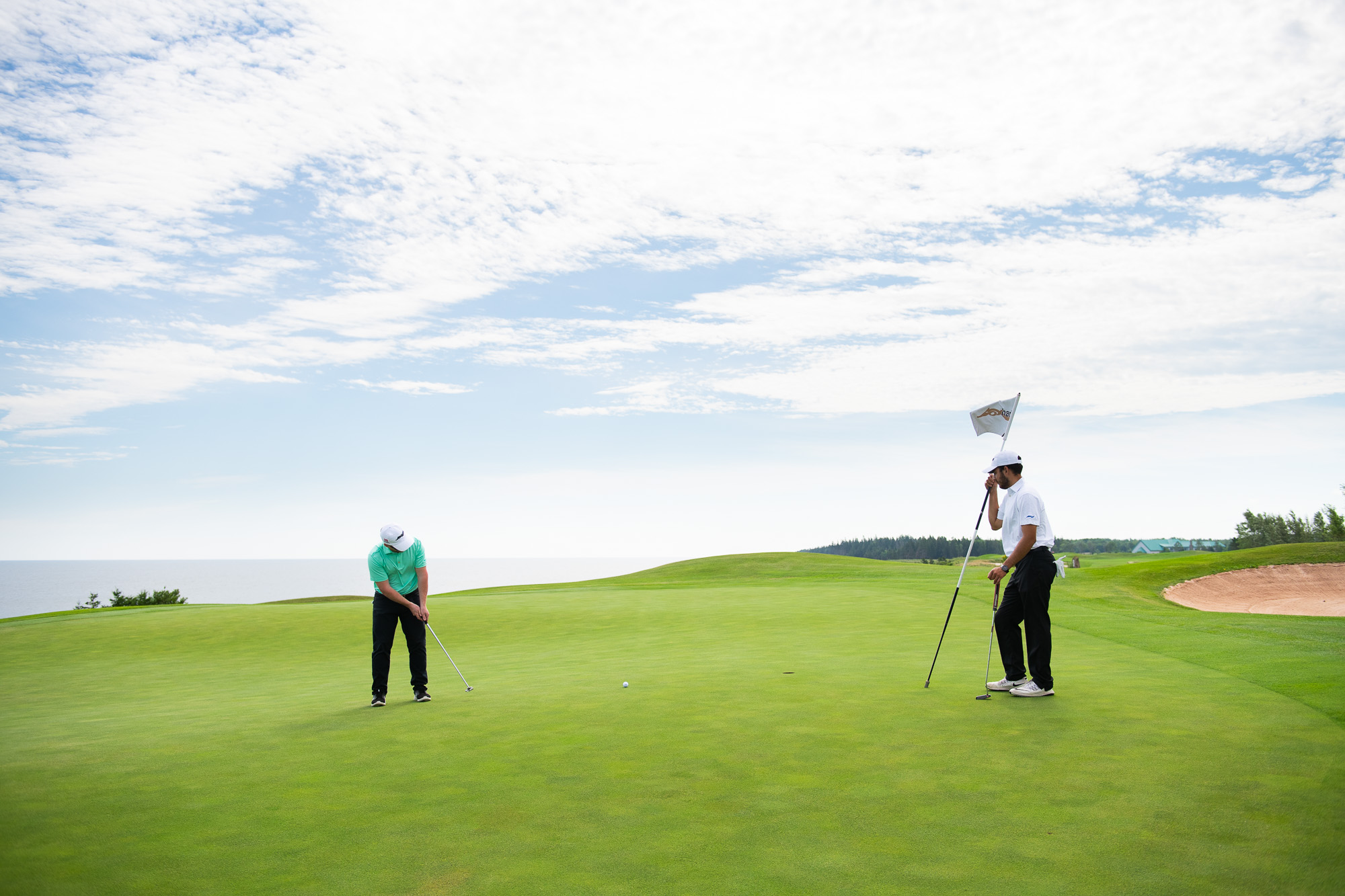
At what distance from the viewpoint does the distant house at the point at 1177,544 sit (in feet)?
500

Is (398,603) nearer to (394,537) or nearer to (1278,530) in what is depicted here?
(394,537)

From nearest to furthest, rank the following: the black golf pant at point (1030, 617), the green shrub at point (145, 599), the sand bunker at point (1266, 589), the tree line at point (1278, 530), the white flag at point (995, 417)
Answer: the black golf pant at point (1030, 617) < the white flag at point (995, 417) < the sand bunker at point (1266, 589) < the green shrub at point (145, 599) < the tree line at point (1278, 530)

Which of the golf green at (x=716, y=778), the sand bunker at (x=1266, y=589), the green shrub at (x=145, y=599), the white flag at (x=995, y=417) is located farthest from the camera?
the green shrub at (x=145, y=599)

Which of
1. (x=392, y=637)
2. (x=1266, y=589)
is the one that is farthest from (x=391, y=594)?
(x=1266, y=589)

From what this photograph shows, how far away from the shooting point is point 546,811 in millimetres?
5125

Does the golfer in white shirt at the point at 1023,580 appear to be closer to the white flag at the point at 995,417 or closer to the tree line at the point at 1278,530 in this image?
the white flag at the point at 995,417

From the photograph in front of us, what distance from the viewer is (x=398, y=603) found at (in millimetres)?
9812

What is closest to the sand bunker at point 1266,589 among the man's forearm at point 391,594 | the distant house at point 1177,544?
the man's forearm at point 391,594

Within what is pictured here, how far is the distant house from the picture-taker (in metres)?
152

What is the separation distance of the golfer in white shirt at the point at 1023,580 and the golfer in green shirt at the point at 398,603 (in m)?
6.47

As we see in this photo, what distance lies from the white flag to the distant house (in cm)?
16384

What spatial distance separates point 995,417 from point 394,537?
7282mm

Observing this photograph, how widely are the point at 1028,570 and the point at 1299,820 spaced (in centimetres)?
385

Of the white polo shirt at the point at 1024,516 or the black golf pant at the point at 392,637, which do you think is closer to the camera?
the white polo shirt at the point at 1024,516
